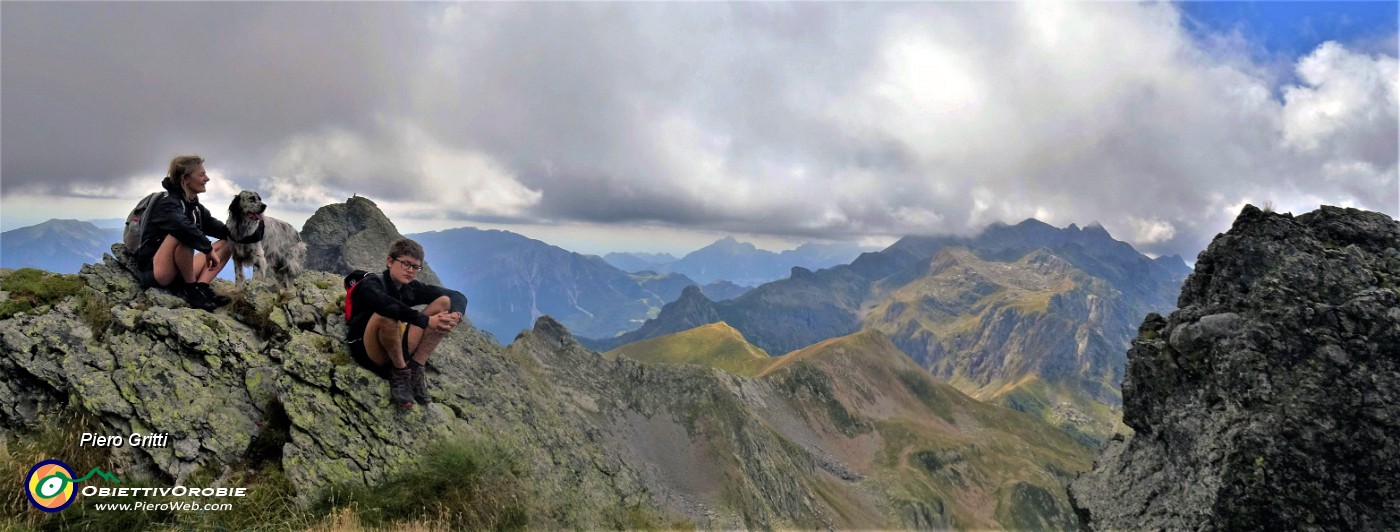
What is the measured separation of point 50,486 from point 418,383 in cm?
464

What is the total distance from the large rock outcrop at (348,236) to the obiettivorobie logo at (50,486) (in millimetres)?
67780

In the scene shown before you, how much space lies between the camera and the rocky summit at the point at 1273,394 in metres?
12.9

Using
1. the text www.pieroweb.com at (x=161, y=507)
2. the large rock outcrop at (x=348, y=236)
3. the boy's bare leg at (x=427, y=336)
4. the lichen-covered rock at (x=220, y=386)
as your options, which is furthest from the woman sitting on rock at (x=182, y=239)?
the large rock outcrop at (x=348, y=236)

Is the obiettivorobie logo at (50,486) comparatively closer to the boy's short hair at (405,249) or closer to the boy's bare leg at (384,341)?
the boy's bare leg at (384,341)

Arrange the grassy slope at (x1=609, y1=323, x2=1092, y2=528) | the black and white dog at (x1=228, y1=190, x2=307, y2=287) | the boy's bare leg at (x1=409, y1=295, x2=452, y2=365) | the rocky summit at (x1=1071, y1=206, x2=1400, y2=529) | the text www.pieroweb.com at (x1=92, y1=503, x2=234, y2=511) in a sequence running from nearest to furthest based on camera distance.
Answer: the text www.pieroweb.com at (x1=92, y1=503, x2=234, y2=511) < the boy's bare leg at (x1=409, y1=295, x2=452, y2=365) < the rocky summit at (x1=1071, y1=206, x2=1400, y2=529) < the black and white dog at (x1=228, y1=190, x2=307, y2=287) < the grassy slope at (x1=609, y1=323, x2=1092, y2=528)

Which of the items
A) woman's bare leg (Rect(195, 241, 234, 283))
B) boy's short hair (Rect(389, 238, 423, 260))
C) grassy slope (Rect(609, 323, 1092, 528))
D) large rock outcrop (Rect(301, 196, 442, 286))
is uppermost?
boy's short hair (Rect(389, 238, 423, 260))

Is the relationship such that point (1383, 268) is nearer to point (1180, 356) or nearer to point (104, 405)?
point (1180, 356)

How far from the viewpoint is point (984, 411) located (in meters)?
182

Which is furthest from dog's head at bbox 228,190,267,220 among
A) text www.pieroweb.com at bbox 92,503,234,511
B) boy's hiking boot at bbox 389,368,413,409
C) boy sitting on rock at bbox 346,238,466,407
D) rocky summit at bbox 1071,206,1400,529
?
rocky summit at bbox 1071,206,1400,529

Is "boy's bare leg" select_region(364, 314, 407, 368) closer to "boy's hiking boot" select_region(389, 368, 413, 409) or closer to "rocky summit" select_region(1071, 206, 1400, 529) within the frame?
"boy's hiking boot" select_region(389, 368, 413, 409)

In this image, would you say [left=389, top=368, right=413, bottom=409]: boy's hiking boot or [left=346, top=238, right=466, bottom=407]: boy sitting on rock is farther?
[left=389, top=368, right=413, bottom=409]: boy's hiking boot

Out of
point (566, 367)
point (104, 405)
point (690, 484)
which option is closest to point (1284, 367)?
point (104, 405)

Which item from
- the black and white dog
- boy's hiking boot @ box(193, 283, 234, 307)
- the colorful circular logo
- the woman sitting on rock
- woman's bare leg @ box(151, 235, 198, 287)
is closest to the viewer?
the colorful circular logo

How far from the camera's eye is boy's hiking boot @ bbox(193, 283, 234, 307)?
37.4ft
